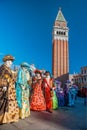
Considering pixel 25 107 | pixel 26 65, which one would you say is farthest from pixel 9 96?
pixel 26 65

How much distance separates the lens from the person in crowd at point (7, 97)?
517cm

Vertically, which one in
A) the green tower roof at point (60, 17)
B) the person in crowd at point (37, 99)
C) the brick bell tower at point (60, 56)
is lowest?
the person in crowd at point (37, 99)

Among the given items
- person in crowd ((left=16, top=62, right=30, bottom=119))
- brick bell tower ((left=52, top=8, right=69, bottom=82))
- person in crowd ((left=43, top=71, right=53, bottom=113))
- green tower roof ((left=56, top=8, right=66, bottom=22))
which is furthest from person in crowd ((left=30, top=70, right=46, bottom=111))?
green tower roof ((left=56, top=8, right=66, bottom=22))

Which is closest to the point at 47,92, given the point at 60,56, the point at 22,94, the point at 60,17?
the point at 22,94

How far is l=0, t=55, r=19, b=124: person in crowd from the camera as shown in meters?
5.17

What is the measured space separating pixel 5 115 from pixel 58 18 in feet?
296

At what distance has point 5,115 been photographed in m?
5.14

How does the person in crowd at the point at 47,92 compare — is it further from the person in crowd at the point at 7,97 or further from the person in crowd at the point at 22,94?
the person in crowd at the point at 7,97

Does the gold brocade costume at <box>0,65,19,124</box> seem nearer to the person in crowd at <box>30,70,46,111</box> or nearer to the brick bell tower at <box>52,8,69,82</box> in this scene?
the person in crowd at <box>30,70,46,111</box>

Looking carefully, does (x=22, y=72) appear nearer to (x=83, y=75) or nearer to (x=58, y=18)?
(x=83, y=75)

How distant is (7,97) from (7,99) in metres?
0.05

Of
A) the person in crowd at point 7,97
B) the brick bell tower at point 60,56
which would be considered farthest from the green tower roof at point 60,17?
the person in crowd at point 7,97

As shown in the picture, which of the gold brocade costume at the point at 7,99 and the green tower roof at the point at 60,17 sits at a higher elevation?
the green tower roof at the point at 60,17

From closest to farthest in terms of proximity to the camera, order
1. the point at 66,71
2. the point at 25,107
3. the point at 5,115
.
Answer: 1. the point at 5,115
2. the point at 25,107
3. the point at 66,71
